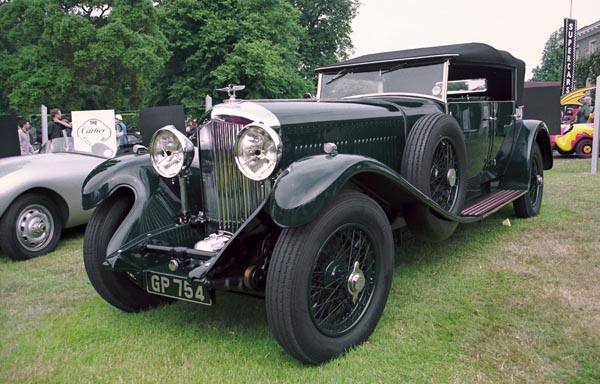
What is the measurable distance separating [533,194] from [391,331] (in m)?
3.86

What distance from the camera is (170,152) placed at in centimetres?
328

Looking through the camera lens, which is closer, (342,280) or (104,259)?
(342,280)

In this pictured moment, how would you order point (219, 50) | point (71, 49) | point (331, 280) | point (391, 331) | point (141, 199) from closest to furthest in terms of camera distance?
point (331, 280) → point (391, 331) → point (141, 199) → point (219, 50) → point (71, 49)

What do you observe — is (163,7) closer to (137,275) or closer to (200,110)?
(200,110)

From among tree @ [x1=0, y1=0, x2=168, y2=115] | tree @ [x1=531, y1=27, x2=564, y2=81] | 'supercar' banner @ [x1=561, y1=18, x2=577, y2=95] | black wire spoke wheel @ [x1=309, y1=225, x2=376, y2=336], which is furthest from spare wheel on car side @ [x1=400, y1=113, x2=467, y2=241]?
tree @ [x1=531, y1=27, x2=564, y2=81]

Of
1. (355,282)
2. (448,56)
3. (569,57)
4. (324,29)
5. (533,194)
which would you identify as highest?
(324,29)

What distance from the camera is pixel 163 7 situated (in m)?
24.3

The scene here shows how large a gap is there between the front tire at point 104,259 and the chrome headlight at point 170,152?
40cm

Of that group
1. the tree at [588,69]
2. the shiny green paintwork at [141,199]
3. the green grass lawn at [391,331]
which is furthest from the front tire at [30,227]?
the tree at [588,69]

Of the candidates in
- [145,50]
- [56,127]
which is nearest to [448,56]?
[56,127]

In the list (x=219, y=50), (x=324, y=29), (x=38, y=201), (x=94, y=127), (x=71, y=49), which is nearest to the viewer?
(x=38, y=201)

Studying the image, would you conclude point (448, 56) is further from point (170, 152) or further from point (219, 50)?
point (219, 50)

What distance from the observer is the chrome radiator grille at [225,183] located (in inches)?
120

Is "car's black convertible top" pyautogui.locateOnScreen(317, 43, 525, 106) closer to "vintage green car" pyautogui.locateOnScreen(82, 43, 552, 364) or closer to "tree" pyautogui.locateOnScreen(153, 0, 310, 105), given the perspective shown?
"vintage green car" pyautogui.locateOnScreen(82, 43, 552, 364)
